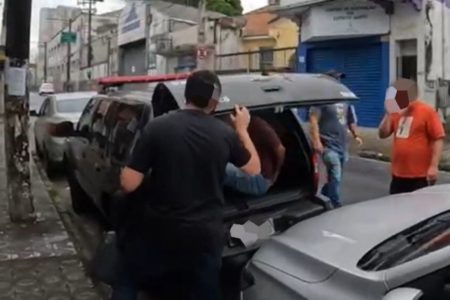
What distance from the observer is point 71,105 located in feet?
44.8

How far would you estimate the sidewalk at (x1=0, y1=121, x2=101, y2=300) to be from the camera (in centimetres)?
570

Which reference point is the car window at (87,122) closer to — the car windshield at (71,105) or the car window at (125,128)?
the car window at (125,128)

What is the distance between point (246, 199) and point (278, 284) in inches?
71.9

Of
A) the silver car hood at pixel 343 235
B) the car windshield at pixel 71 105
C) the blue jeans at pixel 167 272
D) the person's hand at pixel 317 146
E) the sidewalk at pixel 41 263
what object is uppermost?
the car windshield at pixel 71 105

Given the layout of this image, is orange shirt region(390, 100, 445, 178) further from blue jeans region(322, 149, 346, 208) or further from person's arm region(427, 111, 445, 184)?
blue jeans region(322, 149, 346, 208)

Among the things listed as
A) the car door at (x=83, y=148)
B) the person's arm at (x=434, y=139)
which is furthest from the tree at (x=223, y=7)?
the person's arm at (x=434, y=139)

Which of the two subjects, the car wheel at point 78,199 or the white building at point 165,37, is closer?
the car wheel at point 78,199

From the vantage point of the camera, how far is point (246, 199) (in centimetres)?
497

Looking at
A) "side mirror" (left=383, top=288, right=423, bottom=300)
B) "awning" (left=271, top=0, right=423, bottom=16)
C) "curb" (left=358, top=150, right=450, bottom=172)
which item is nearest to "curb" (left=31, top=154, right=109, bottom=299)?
"side mirror" (left=383, top=288, right=423, bottom=300)

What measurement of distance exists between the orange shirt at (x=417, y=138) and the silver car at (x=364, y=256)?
2.44 meters

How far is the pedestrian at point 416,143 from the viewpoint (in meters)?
6.14

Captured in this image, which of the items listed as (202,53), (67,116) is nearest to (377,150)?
(67,116)

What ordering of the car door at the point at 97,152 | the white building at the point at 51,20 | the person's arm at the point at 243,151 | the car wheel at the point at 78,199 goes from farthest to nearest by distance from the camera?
the white building at the point at 51,20 → the car wheel at the point at 78,199 → the car door at the point at 97,152 → the person's arm at the point at 243,151

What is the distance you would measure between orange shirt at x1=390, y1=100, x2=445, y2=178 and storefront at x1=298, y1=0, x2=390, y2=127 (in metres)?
16.8
